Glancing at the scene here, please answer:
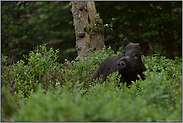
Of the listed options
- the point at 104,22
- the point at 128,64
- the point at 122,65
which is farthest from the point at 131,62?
the point at 104,22

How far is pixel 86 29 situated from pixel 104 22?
112 inches

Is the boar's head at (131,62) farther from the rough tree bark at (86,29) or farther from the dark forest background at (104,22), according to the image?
the dark forest background at (104,22)

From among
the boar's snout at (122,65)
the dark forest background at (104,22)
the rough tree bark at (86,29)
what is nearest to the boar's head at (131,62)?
the boar's snout at (122,65)

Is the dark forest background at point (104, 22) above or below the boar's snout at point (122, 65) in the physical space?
above

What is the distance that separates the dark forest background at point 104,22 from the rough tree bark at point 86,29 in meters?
1.79

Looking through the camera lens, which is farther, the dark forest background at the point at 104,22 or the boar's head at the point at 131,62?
the dark forest background at the point at 104,22

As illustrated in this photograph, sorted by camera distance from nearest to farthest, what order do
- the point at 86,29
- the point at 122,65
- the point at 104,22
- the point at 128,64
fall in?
the point at 122,65 < the point at 128,64 < the point at 86,29 < the point at 104,22

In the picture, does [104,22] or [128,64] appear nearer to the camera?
[128,64]

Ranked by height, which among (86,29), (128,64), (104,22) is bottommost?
(128,64)

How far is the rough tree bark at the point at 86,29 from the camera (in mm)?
8539

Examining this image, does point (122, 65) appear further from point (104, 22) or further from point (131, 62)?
point (104, 22)

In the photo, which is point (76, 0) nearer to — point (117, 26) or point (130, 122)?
point (117, 26)

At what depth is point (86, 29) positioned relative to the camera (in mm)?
8562

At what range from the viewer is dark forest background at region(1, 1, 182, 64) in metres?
9.81
